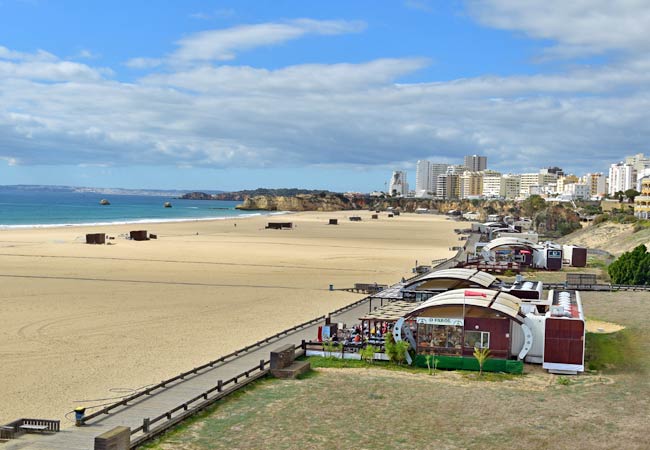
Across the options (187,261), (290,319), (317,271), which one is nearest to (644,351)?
(290,319)

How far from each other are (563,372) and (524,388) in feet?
7.21

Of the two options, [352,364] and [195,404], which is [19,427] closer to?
[195,404]

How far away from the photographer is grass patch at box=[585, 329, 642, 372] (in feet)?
64.8

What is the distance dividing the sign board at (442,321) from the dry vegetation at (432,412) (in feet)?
4.92

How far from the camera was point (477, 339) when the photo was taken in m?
19.7

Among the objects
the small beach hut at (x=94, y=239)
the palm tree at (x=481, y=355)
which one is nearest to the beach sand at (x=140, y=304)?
the small beach hut at (x=94, y=239)

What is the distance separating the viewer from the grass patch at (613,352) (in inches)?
778

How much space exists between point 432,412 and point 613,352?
923 cm

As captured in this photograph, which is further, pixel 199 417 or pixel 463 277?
pixel 463 277

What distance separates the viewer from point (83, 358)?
67.9ft

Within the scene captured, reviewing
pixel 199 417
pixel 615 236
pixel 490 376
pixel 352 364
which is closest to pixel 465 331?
pixel 490 376

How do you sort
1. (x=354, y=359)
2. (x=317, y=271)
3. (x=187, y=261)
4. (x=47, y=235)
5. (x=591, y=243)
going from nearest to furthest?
(x=354, y=359)
(x=317, y=271)
(x=187, y=261)
(x=591, y=243)
(x=47, y=235)

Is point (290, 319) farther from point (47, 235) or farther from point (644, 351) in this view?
point (47, 235)

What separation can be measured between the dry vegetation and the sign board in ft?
4.92
